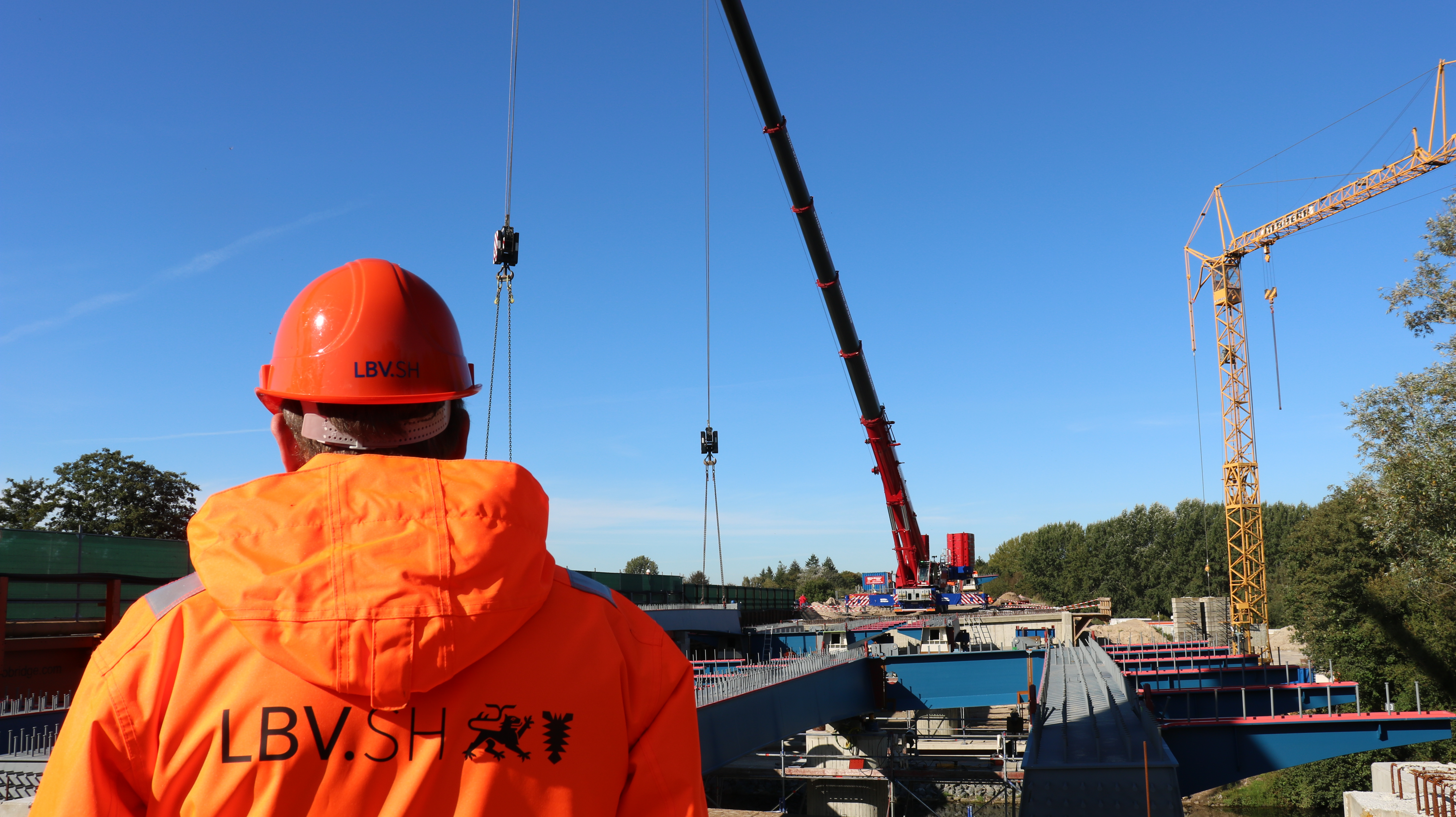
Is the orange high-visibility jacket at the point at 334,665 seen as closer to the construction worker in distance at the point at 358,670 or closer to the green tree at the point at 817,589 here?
the construction worker in distance at the point at 358,670

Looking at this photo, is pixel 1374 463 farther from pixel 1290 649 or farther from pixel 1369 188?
pixel 1290 649

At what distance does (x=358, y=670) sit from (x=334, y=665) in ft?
0.12

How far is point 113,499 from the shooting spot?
51375mm

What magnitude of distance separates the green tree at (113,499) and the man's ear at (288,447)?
187 ft

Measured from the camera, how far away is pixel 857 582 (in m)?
140

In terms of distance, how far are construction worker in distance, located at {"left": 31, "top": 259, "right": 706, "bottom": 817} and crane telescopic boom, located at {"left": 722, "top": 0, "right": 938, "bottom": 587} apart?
2685cm

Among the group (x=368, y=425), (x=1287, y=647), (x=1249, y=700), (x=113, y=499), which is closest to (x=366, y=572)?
(x=368, y=425)

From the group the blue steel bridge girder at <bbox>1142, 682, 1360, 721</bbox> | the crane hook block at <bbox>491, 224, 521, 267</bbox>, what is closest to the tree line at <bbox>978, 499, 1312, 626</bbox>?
the blue steel bridge girder at <bbox>1142, 682, 1360, 721</bbox>

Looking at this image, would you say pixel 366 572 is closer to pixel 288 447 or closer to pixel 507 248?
pixel 288 447

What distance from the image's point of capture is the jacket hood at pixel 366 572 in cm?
141

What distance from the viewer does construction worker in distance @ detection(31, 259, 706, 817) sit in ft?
4.66

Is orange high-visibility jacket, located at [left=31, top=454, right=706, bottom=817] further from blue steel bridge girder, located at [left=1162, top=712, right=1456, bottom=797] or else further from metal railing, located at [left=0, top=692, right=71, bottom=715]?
blue steel bridge girder, located at [left=1162, top=712, right=1456, bottom=797]

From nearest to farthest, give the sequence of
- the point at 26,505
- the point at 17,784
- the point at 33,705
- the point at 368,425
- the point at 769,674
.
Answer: the point at 368,425 < the point at 17,784 < the point at 33,705 < the point at 769,674 < the point at 26,505

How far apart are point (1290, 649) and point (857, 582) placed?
7890cm
